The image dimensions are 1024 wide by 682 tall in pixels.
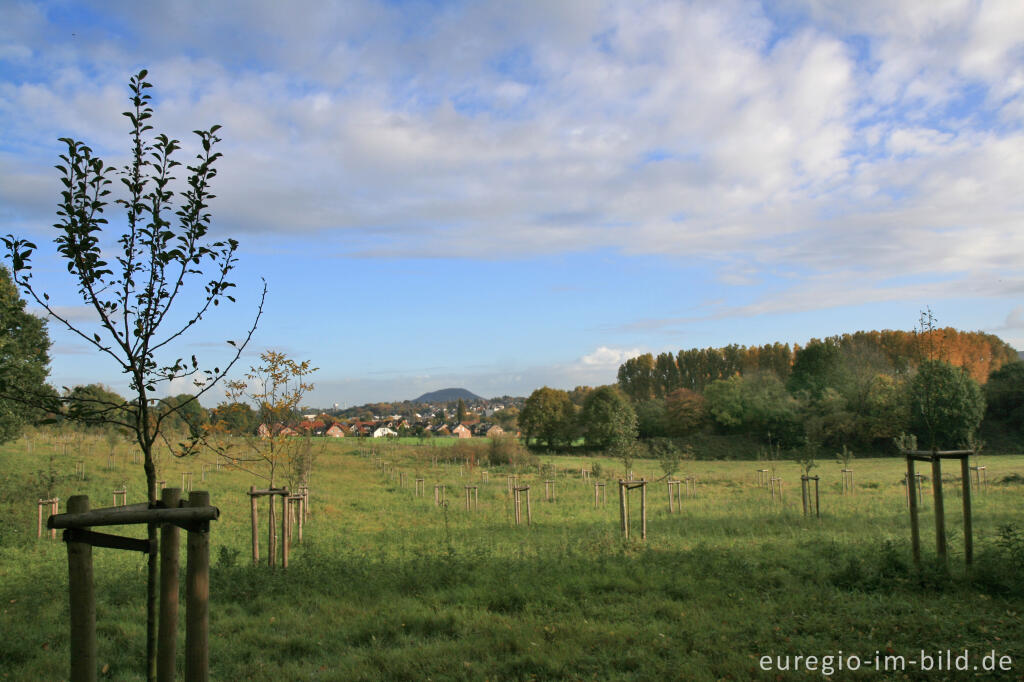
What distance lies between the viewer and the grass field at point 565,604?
6.49m

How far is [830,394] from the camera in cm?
5900

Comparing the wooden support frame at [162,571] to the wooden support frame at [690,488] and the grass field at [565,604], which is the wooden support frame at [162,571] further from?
the wooden support frame at [690,488]

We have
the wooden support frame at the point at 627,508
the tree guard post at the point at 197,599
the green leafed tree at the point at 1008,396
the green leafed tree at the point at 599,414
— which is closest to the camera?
the tree guard post at the point at 197,599

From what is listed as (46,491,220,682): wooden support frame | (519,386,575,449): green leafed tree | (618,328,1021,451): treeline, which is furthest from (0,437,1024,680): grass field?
(519,386,575,449): green leafed tree

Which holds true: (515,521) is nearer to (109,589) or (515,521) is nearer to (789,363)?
(109,589)

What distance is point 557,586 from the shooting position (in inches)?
363

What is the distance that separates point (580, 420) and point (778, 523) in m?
46.4

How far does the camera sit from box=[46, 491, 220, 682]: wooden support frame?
3.97m

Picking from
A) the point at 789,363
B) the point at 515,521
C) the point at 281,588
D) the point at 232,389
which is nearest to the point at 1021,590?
the point at 281,588

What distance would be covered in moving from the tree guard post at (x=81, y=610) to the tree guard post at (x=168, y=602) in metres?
0.45

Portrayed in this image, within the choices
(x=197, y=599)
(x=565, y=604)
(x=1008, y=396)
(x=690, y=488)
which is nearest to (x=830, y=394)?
(x=1008, y=396)

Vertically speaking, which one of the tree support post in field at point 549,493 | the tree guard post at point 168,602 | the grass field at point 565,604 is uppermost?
the tree guard post at point 168,602

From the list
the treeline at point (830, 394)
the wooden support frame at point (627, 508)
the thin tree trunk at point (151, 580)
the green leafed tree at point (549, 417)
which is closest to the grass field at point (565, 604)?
the wooden support frame at point (627, 508)

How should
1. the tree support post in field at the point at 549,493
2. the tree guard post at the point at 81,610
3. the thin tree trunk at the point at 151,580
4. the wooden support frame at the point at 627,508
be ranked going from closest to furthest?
the tree guard post at the point at 81,610 < the thin tree trunk at the point at 151,580 < the wooden support frame at the point at 627,508 < the tree support post in field at the point at 549,493
